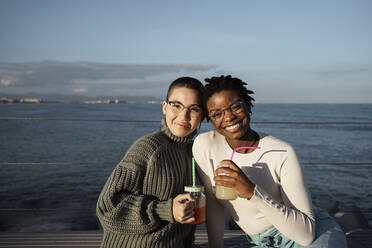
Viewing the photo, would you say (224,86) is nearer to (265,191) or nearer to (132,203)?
(265,191)

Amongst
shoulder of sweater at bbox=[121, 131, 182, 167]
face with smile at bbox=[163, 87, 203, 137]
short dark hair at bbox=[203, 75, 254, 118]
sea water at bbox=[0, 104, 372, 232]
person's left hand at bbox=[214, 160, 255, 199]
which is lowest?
sea water at bbox=[0, 104, 372, 232]

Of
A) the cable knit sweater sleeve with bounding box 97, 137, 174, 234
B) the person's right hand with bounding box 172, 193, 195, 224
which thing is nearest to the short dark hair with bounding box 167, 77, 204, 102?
the cable knit sweater sleeve with bounding box 97, 137, 174, 234

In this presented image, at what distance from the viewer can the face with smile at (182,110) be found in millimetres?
1396

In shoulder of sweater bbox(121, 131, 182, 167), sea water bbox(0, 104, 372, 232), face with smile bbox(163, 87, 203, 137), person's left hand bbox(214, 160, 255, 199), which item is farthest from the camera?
sea water bbox(0, 104, 372, 232)

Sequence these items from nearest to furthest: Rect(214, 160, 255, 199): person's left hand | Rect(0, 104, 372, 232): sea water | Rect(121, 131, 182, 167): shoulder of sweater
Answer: Rect(214, 160, 255, 199): person's left hand
Rect(121, 131, 182, 167): shoulder of sweater
Rect(0, 104, 372, 232): sea water

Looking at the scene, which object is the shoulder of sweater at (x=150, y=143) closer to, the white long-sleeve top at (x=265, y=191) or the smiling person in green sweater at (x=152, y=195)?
the smiling person in green sweater at (x=152, y=195)

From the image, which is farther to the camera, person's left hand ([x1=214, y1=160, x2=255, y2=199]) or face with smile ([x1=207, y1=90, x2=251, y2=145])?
face with smile ([x1=207, y1=90, x2=251, y2=145])

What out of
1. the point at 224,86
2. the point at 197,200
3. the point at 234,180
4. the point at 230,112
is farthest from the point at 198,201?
the point at 224,86

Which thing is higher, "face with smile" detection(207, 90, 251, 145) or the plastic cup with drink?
"face with smile" detection(207, 90, 251, 145)

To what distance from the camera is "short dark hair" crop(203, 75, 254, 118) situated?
137 cm

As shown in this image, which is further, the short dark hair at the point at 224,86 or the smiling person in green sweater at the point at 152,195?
the short dark hair at the point at 224,86

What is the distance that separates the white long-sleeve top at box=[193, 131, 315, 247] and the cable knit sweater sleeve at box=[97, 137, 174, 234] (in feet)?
0.98

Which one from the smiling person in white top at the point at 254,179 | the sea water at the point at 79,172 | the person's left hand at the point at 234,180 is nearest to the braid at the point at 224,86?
the smiling person in white top at the point at 254,179

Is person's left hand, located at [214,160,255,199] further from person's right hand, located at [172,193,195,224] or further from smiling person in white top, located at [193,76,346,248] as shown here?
person's right hand, located at [172,193,195,224]
